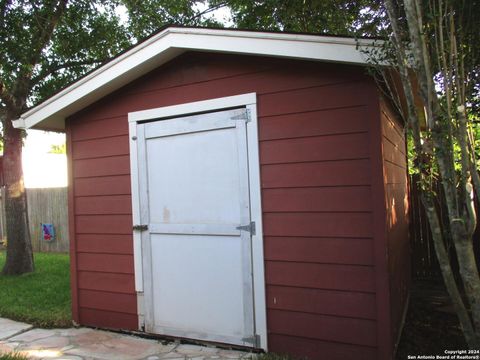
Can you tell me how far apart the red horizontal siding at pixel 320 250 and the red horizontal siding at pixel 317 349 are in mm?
641

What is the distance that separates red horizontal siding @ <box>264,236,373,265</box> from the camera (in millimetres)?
3092

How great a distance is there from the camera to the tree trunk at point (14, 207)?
7.07 metres

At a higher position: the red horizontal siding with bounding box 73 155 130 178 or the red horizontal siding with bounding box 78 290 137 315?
the red horizontal siding with bounding box 73 155 130 178

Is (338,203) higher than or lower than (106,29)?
lower

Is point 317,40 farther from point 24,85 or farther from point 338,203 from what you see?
point 24,85

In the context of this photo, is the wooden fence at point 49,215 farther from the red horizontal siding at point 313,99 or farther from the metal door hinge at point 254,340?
the red horizontal siding at point 313,99

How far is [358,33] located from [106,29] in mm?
5919

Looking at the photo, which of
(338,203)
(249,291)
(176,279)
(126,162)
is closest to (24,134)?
(126,162)

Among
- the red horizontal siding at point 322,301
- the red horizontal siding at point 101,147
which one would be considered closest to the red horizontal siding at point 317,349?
the red horizontal siding at point 322,301

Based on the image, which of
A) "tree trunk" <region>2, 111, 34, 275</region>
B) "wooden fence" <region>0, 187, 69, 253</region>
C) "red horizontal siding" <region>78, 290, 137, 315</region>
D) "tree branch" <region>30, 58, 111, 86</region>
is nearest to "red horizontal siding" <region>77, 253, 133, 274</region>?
"red horizontal siding" <region>78, 290, 137, 315</region>

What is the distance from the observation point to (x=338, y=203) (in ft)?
10.4

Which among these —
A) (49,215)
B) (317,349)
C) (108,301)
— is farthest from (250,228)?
(49,215)

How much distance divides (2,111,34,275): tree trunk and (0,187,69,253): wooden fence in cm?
308

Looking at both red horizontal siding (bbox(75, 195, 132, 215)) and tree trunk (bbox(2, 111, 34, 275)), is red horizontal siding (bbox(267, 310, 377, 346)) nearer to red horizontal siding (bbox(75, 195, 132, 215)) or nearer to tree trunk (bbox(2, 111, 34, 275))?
red horizontal siding (bbox(75, 195, 132, 215))
